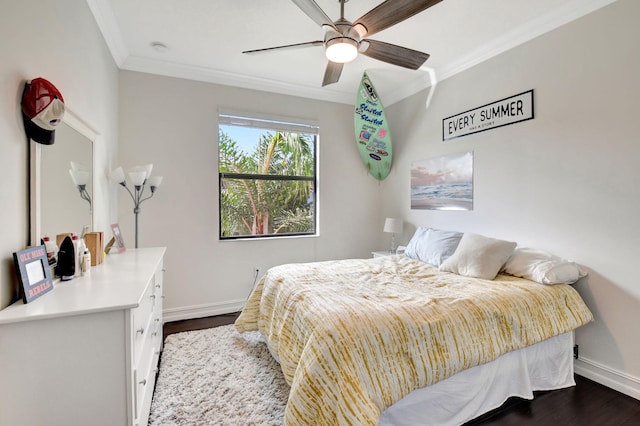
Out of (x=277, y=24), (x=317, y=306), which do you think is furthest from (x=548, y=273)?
(x=277, y=24)

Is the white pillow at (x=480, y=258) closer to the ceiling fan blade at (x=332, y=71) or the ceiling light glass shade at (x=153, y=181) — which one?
the ceiling fan blade at (x=332, y=71)

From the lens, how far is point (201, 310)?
3.37 metres

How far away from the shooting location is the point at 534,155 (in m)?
2.54

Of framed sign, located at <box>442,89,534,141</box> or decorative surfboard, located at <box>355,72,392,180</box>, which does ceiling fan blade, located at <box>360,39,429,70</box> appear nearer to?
framed sign, located at <box>442,89,534,141</box>

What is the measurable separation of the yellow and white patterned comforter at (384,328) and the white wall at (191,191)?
122 centimetres

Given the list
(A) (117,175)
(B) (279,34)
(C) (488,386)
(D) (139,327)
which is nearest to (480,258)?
(C) (488,386)

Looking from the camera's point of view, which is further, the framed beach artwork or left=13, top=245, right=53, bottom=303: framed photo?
the framed beach artwork

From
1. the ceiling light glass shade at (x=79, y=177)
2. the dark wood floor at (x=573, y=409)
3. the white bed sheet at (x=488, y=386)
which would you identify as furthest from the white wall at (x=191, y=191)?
the dark wood floor at (x=573, y=409)

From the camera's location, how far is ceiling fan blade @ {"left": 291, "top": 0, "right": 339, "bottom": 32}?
1.68 m

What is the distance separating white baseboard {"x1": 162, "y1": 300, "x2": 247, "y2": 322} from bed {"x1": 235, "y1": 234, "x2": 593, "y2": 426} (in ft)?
3.93

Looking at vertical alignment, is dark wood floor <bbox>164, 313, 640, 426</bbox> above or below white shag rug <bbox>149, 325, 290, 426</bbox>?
below

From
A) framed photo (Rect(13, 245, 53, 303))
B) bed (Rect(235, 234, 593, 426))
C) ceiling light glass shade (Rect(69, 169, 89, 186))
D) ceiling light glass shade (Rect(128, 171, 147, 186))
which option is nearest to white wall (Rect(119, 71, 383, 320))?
ceiling light glass shade (Rect(128, 171, 147, 186))

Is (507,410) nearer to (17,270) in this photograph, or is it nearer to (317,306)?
(317,306)

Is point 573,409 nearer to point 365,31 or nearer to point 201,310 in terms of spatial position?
point 365,31
